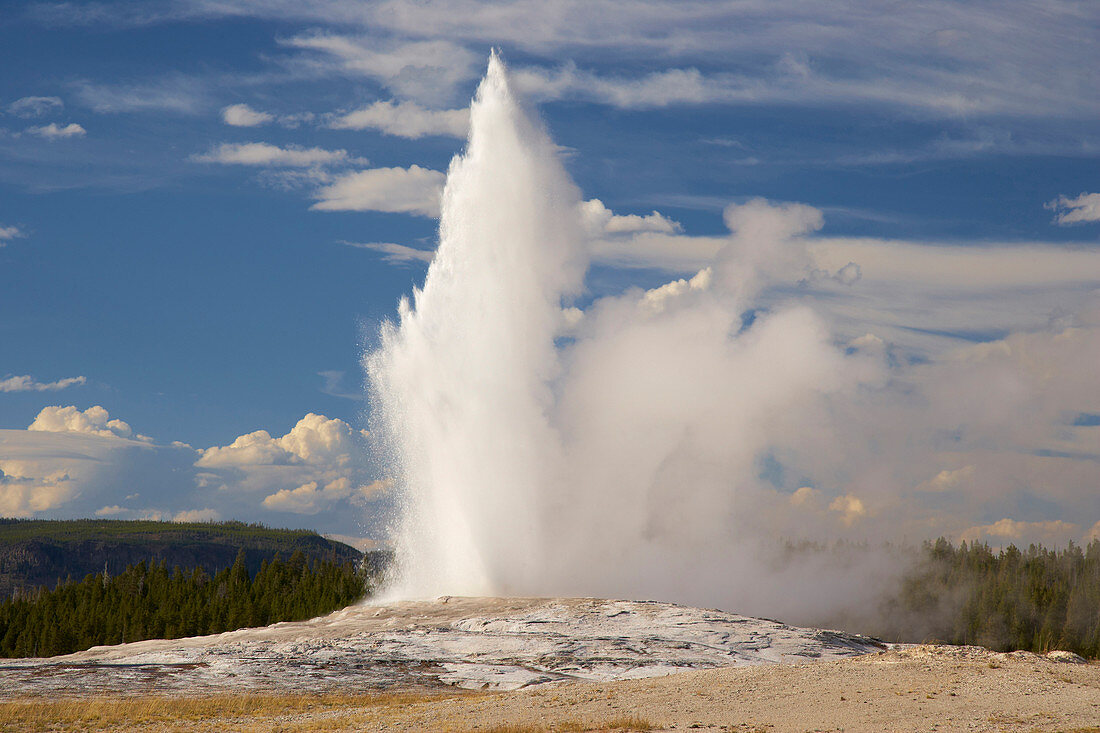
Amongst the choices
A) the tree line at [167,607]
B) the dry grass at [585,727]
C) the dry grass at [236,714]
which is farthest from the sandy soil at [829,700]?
the tree line at [167,607]

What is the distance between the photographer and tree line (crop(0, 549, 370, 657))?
9688cm

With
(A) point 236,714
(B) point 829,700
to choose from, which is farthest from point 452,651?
(B) point 829,700

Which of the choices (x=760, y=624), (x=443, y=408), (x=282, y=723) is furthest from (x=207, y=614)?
(x=282, y=723)

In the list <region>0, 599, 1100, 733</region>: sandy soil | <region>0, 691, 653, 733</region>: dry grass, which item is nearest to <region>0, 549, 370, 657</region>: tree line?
<region>0, 599, 1100, 733</region>: sandy soil

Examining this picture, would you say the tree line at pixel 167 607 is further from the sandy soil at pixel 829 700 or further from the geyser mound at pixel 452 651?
the sandy soil at pixel 829 700

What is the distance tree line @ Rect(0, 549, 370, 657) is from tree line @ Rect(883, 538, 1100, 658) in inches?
2685

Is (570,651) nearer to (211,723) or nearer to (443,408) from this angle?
(211,723)

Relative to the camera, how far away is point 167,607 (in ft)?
336

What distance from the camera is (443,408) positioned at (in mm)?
60000

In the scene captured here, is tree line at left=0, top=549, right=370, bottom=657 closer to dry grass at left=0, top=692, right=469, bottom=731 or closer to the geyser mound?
the geyser mound

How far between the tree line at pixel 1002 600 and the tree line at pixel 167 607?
224 feet

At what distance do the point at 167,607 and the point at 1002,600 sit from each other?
10066cm

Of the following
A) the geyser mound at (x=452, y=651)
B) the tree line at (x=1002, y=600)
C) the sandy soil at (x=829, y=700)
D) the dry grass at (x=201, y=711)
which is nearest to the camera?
the sandy soil at (x=829, y=700)

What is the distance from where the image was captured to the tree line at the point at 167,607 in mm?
96875
